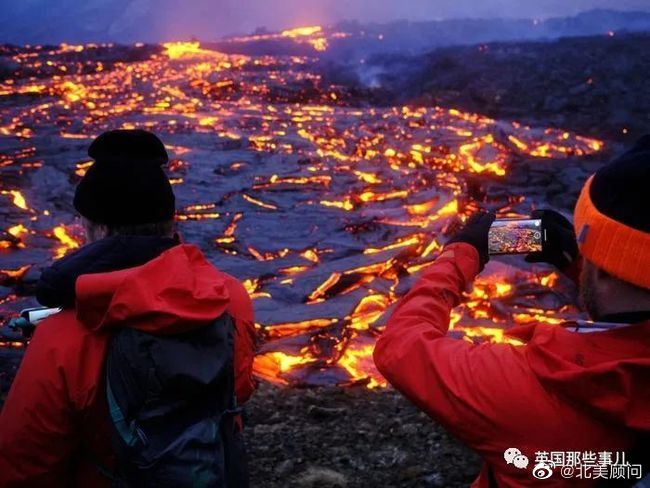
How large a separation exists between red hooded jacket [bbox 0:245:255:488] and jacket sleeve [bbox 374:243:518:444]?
50cm

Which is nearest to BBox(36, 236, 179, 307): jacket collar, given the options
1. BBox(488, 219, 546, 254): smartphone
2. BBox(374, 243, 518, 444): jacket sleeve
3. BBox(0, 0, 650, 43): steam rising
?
BBox(374, 243, 518, 444): jacket sleeve

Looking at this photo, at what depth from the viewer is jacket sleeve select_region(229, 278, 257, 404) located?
199 cm

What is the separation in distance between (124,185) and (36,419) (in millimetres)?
718

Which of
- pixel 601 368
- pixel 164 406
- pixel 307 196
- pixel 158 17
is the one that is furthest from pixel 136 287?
pixel 158 17

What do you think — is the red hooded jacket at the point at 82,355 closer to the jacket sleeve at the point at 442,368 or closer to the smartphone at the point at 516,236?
the jacket sleeve at the point at 442,368

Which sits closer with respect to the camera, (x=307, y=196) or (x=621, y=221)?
(x=621, y=221)

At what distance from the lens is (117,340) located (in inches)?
63.3

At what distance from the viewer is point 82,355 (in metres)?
1.63

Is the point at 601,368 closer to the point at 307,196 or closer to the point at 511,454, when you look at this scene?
the point at 511,454

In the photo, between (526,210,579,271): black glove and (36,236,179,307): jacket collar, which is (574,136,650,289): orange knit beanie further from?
(36,236,179,307): jacket collar

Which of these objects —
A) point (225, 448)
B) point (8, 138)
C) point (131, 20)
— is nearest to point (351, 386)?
point (225, 448)

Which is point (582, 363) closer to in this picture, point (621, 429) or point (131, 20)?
point (621, 429)

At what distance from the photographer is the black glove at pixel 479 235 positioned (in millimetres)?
1868

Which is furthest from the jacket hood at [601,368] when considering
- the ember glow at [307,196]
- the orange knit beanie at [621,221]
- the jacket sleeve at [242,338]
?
the ember glow at [307,196]
